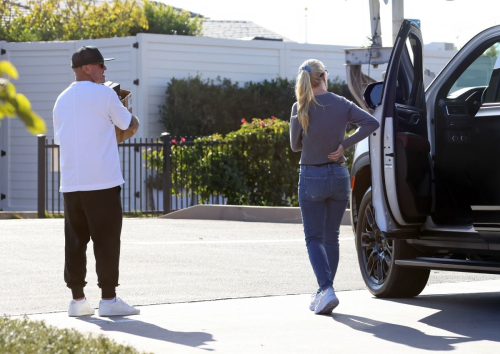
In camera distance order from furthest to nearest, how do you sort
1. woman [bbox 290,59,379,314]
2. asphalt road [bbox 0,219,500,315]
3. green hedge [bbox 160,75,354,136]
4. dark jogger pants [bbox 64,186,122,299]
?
green hedge [bbox 160,75,354,136] < asphalt road [bbox 0,219,500,315] < woman [bbox 290,59,379,314] < dark jogger pants [bbox 64,186,122,299]

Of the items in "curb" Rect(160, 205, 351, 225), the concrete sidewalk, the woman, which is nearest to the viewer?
the concrete sidewalk

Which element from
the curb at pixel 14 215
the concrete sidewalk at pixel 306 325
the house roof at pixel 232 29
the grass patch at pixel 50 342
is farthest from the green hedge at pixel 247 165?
the house roof at pixel 232 29

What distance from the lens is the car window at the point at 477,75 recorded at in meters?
7.40

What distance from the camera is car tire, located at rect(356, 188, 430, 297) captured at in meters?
7.63

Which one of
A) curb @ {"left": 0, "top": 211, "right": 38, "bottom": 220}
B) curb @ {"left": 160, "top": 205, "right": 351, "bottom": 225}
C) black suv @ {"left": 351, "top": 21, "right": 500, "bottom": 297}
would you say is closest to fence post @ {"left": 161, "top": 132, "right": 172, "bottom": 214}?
curb @ {"left": 160, "top": 205, "right": 351, "bottom": 225}

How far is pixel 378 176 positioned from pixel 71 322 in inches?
90.9

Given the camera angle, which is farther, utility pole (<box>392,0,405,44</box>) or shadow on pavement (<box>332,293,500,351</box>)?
utility pole (<box>392,0,405,44</box>)

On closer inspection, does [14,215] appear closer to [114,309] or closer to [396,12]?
[396,12]

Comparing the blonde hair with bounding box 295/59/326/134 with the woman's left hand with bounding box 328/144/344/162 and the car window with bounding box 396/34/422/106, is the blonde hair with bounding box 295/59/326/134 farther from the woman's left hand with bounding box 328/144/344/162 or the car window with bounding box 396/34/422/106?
the car window with bounding box 396/34/422/106

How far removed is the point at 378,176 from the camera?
281 inches

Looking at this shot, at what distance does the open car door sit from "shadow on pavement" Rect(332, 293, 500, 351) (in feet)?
2.22

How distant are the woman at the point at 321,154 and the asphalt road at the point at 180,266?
3.59 ft

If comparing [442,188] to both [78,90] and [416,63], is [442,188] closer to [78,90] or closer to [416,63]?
[416,63]

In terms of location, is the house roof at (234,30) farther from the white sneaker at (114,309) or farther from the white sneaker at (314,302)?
the white sneaker at (114,309)
